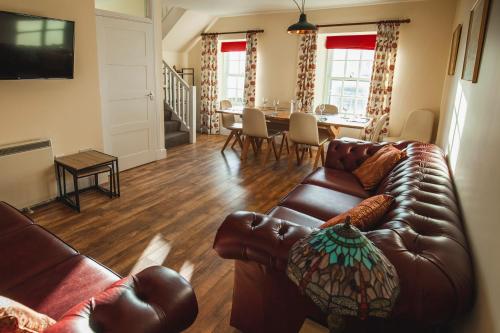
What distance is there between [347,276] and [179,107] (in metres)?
5.83

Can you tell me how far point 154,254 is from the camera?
8.50 ft

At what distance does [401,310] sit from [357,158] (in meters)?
2.34

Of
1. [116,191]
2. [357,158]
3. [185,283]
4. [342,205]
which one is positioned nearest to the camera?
[185,283]

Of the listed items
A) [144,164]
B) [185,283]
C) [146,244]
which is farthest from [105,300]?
[144,164]

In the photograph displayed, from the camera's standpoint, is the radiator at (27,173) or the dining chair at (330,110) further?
the dining chair at (330,110)

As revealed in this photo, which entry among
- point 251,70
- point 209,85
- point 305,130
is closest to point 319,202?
point 305,130

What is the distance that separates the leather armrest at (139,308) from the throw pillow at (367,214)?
0.73 metres

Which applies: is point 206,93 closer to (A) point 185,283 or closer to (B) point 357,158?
(B) point 357,158

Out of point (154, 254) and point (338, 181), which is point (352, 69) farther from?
point (154, 254)

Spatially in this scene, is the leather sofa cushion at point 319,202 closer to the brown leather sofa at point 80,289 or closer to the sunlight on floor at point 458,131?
the sunlight on floor at point 458,131

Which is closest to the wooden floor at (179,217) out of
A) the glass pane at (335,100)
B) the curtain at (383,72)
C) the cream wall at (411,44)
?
the curtain at (383,72)

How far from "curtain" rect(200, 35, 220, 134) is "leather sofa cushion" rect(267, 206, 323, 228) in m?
5.16

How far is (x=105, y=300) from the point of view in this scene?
3.92 feet

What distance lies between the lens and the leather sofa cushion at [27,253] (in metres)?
1.53
